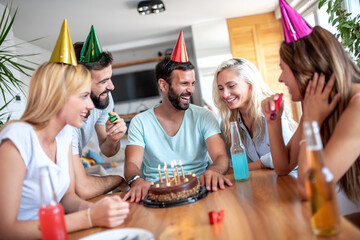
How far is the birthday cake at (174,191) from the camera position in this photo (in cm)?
137

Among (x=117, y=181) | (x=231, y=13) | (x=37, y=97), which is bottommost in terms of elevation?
(x=117, y=181)

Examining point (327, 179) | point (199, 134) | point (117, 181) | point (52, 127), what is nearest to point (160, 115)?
point (199, 134)

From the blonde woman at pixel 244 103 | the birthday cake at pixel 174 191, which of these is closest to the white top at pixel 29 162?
the birthday cake at pixel 174 191

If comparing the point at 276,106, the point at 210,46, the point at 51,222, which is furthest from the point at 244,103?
the point at 210,46

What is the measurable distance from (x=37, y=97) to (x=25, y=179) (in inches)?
12.5

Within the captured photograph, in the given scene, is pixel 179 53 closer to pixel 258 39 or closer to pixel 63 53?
pixel 63 53

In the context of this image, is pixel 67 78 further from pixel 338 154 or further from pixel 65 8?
pixel 65 8

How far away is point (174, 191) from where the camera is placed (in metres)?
1.37

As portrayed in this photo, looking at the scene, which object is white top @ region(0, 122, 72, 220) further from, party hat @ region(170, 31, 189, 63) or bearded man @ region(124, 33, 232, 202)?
party hat @ region(170, 31, 189, 63)

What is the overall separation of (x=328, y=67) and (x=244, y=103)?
3.57 feet

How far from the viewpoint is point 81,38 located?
255 inches

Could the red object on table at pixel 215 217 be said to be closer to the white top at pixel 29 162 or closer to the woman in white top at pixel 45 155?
the woman in white top at pixel 45 155

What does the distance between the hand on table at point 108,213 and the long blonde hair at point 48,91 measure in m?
0.43

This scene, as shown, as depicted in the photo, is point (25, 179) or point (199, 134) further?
point (199, 134)
